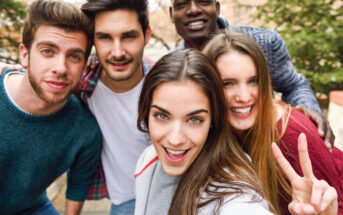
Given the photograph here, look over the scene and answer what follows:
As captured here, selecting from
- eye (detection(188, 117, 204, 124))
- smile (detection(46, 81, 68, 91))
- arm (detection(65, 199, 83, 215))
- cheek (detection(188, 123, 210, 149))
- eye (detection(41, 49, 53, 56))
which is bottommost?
arm (detection(65, 199, 83, 215))

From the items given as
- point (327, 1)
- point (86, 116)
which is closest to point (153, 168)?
point (86, 116)

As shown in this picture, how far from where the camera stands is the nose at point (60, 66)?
2.09 m

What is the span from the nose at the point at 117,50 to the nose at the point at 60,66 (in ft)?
1.33

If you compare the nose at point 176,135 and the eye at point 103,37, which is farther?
the eye at point 103,37

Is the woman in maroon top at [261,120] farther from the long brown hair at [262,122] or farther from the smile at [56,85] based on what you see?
the smile at [56,85]

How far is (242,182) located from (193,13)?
6.49ft

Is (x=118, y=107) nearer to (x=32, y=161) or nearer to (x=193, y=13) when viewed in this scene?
(x=32, y=161)

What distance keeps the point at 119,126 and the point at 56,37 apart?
3.25 feet

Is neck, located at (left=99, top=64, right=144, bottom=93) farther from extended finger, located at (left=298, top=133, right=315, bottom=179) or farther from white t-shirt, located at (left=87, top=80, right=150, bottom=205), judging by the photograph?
extended finger, located at (left=298, top=133, right=315, bottom=179)

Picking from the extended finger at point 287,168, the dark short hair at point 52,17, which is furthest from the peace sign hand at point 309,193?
the dark short hair at point 52,17

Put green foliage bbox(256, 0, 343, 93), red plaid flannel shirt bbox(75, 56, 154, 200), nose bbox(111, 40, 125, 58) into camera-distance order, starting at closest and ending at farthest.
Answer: nose bbox(111, 40, 125, 58) → red plaid flannel shirt bbox(75, 56, 154, 200) → green foliage bbox(256, 0, 343, 93)

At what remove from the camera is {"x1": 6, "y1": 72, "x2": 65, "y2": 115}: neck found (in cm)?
219

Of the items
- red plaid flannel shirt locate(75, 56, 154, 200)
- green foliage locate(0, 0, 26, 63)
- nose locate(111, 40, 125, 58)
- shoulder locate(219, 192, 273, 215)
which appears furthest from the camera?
green foliage locate(0, 0, 26, 63)

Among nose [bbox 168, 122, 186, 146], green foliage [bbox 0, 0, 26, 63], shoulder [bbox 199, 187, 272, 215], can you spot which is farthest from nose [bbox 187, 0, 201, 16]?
green foliage [bbox 0, 0, 26, 63]
